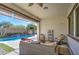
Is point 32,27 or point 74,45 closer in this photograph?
point 74,45

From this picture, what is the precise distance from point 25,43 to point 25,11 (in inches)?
23.8

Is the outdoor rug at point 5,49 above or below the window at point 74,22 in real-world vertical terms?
below

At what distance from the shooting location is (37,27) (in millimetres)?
2434

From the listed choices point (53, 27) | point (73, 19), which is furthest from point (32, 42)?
point (73, 19)

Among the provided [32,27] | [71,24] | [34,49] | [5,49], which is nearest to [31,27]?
[32,27]

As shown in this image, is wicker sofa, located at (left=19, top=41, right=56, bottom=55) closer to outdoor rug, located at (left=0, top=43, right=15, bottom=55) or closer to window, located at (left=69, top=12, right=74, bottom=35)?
outdoor rug, located at (left=0, top=43, right=15, bottom=55)

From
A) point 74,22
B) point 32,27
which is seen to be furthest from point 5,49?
point 74,22

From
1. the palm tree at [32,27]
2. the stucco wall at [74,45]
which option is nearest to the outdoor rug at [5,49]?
the palm tree at [32,27]

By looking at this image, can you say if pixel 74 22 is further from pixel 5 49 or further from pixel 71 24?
pixel 5 49

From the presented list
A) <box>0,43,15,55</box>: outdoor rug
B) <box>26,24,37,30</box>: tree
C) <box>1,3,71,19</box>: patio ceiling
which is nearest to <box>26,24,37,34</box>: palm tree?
<box>26,24,37,30</box>: tree

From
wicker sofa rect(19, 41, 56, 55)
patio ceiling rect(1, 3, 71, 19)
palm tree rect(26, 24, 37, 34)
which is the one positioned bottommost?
wicker sofa rect(19, 41, 56, 55)

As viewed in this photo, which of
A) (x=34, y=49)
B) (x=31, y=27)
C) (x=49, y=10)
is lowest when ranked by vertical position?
(x=34, y=49)

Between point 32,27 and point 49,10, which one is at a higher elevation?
point 49,10

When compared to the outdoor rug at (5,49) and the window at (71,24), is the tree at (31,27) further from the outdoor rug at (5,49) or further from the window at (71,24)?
the window at (71,24)
